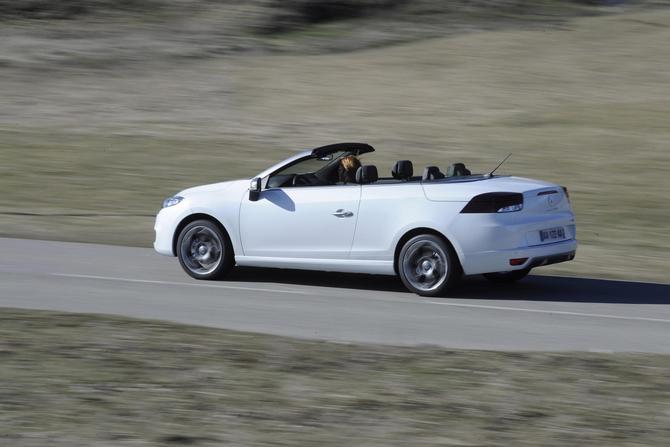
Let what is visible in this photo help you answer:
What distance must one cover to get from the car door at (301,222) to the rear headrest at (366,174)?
3.4 inches

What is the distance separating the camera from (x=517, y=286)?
1196cm

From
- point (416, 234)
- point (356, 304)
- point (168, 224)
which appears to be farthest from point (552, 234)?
point (168, 224)

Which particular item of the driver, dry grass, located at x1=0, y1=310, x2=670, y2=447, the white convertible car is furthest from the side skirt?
dry grass, located at x1=0, y1=310, x2=670, y2=447

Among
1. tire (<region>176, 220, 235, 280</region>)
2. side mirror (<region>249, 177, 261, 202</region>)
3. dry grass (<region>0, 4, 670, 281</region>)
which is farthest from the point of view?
dry grass (<region>0, 4, 670, 281</region>)

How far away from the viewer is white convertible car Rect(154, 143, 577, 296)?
1074 centimetres

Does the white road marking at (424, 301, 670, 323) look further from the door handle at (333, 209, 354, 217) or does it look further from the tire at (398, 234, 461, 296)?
the door handle at (333, 209, 354, 217)

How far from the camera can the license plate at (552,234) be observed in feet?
36.0

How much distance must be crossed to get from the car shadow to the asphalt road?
0.01m

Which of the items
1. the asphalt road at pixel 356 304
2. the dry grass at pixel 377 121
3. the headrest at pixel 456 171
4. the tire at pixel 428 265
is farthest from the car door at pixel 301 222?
the dry grass at pixel 377 121

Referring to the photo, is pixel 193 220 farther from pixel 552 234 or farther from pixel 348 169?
pixel 552 234

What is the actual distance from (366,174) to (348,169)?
464 millimetres

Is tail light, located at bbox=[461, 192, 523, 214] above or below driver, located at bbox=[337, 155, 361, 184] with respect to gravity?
below

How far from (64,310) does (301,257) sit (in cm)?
268

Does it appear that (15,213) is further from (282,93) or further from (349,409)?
(349,409)
